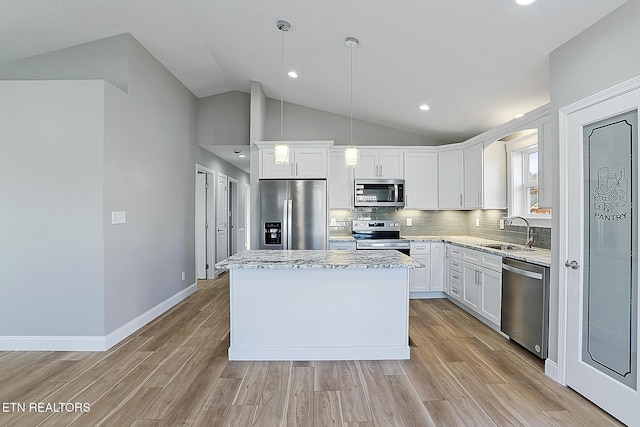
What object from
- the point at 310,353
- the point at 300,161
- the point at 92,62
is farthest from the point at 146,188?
the point at 310,353

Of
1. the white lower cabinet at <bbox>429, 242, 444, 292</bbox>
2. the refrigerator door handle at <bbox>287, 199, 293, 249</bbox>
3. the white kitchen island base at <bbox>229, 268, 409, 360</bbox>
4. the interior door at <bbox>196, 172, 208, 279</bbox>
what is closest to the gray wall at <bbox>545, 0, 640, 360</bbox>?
the white kitchen island base at <bbox>229, 268, 409, 360</bbox>

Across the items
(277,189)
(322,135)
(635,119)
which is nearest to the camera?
(635,119)

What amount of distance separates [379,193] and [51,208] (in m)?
3.95

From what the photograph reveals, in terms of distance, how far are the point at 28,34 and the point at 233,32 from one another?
6.20 feet

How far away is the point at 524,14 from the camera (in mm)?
2223

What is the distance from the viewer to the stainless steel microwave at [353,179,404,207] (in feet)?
16.2

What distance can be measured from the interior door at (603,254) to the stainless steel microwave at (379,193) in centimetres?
263

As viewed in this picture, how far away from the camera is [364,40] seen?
3.04 m

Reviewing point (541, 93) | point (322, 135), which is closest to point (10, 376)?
point (322, 135)

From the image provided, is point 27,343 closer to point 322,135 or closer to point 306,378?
point 306,378

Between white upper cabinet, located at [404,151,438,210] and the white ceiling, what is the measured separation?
0.64 m

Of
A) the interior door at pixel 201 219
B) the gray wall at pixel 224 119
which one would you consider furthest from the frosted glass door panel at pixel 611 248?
the interior door at pixel 201 219

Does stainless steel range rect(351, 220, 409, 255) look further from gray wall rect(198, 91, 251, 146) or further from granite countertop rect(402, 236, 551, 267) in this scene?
gray wall rect(198, 91, 251, 146)

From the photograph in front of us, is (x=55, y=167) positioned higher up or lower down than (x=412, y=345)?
higher up
